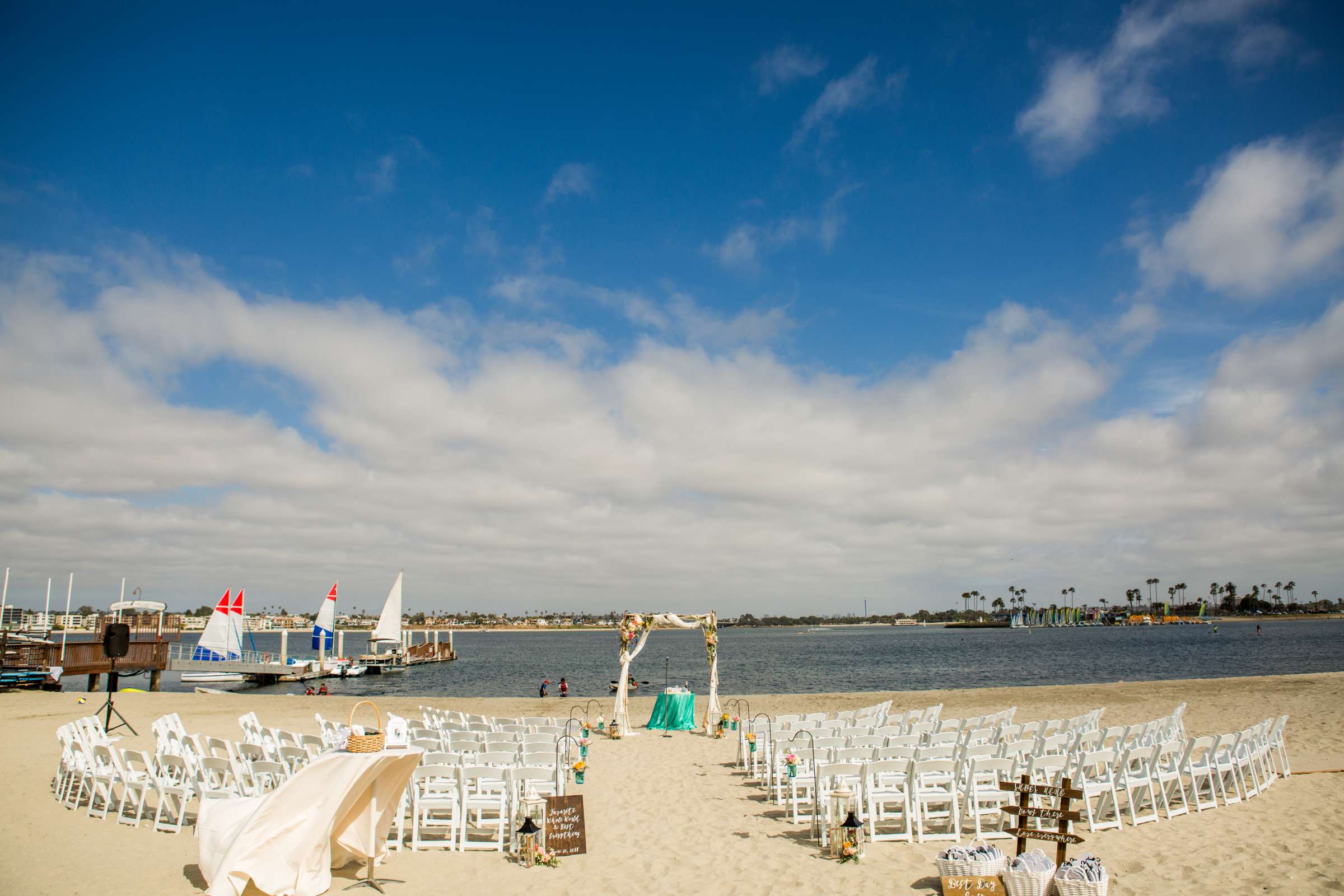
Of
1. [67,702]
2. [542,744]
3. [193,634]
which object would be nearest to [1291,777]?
[542,744]

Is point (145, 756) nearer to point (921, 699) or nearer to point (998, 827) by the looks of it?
point (998, 827)

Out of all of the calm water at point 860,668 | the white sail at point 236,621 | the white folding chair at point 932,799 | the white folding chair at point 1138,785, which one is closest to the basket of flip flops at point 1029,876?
the white folding chair at point 932,799

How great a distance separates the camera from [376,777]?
7305 mm

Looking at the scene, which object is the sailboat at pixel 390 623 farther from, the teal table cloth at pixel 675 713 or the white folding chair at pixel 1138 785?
the white folding chair at pixel 1138 785

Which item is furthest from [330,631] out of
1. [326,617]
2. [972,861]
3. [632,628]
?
[972,861]

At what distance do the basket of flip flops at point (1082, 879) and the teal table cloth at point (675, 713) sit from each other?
45.6ft

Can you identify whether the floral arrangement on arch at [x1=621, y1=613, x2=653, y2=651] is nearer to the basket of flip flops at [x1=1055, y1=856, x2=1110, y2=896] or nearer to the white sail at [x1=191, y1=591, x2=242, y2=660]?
the basket of flip flops at [x1=1055, y1=856, x2=1110, y2=896]

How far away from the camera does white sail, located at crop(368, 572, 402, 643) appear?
5794 centimetres

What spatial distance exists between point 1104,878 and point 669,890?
3780mm

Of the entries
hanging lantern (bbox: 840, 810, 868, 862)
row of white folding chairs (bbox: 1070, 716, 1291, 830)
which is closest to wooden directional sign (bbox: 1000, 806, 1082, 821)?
hanging lantern (bbox: 840, 810, 868, 862)

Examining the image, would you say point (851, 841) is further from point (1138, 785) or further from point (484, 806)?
point (484, 806)

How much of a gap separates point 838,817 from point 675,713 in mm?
11200

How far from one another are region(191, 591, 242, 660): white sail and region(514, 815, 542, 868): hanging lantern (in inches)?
1906

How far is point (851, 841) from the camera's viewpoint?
8.26 m
